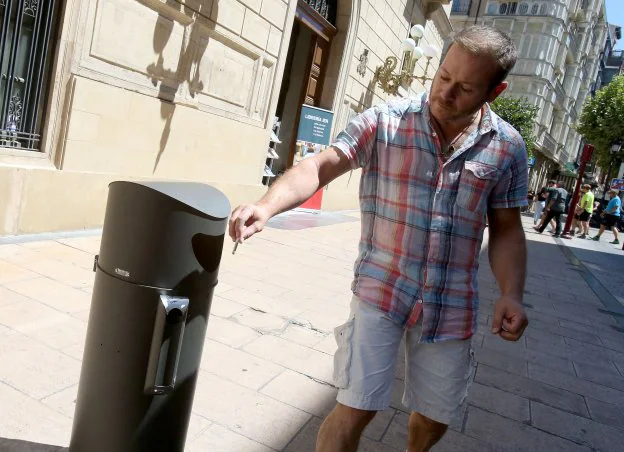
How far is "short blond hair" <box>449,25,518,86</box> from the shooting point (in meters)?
1.82

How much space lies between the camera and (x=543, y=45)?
42031mm

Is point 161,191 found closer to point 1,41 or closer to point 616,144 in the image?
point 1,41

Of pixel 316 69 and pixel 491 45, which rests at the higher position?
pixel 316 69

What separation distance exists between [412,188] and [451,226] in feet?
0.63

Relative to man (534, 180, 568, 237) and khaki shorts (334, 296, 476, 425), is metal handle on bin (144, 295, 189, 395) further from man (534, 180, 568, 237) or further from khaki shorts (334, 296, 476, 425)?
man (534, 180, 568, 237)

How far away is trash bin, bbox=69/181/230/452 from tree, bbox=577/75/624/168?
40928mm

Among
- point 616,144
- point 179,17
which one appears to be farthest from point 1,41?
point 616,144

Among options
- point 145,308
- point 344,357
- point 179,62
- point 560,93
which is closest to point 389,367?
point 344,357

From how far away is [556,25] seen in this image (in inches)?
1652

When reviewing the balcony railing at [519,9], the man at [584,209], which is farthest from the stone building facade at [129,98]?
the balcony railing at [519,9]

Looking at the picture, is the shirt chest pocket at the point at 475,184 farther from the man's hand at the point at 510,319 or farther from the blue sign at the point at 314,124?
the blue sign at the point at 314,124

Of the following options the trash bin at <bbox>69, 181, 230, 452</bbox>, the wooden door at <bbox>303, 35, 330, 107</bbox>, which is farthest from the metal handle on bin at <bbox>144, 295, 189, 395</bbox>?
the wooden door at <bbox>303, 35, 330, 107</bbox>

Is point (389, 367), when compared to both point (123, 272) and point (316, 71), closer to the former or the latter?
point (123, 272)

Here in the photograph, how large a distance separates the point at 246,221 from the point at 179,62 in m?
5.79
